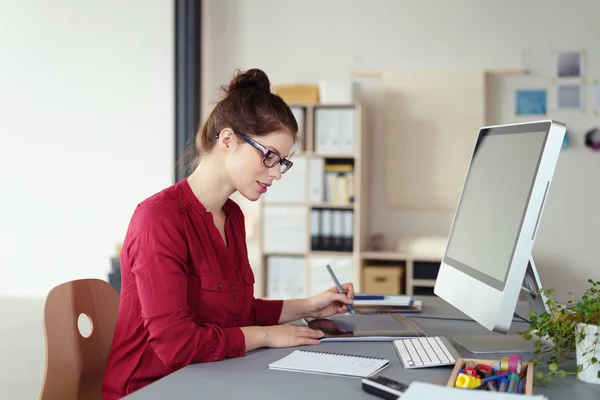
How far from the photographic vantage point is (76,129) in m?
3.22

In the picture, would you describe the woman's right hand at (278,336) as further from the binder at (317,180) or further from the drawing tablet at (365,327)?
the binder at (317,180)

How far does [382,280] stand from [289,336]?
2.79m

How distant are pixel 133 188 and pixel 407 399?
10.2 ft

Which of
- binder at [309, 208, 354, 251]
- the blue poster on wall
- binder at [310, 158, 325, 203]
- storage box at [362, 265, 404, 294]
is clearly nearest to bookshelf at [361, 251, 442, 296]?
storage box at [362, 265, 404, 294]

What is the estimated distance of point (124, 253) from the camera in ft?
5.29

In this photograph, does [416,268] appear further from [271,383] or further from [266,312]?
[271,383]

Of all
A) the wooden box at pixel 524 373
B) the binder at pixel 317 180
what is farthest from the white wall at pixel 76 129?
the wooden box at pixel 524 373

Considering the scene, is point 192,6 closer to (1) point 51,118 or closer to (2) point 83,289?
(1) point 51,118

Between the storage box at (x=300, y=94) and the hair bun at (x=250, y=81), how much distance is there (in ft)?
8.83

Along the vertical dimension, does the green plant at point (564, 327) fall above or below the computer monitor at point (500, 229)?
below

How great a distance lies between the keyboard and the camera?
142cm

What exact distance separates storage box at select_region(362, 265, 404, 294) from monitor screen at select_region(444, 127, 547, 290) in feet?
7.99

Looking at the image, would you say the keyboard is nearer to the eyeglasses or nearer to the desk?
the desk

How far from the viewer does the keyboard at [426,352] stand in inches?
55.9
